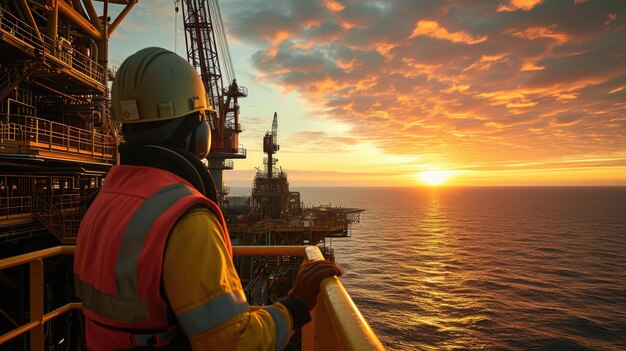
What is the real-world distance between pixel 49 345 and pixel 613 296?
5110 cm

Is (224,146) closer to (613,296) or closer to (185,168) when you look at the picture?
(185,168)

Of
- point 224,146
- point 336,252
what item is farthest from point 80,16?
point 336,252

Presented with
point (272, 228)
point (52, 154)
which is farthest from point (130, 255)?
point (272, 228)

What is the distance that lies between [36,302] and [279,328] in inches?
124

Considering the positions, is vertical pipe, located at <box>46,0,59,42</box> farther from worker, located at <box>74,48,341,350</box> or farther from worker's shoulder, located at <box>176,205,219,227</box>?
worker's shoulder, located at <box>176,205,219,227</box>

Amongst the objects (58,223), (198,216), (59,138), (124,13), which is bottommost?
(58,223)

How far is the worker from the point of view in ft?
4.25

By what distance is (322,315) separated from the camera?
8.08ft

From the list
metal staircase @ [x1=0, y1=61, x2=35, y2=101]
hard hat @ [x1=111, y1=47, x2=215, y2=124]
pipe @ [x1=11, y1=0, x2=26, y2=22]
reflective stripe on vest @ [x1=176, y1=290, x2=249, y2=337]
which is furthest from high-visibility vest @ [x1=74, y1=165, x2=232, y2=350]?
pipe @ [x1=11, y1=0, x2=26, y2=22]

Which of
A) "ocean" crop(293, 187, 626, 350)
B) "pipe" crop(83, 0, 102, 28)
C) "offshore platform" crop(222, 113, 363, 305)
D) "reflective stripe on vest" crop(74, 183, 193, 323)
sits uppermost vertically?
"pipe" crop(83, 0, 102, 28)

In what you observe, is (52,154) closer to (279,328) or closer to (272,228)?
(279,328)

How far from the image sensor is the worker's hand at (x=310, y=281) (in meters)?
1.83

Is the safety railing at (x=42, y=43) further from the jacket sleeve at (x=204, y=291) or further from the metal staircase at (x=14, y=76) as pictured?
the jacket sleeve at (x=204, y=291)

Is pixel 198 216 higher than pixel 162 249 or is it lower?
higher
